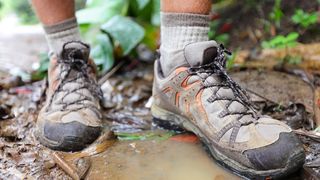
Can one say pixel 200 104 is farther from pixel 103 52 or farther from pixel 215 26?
pixel 215 26

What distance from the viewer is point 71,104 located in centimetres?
130

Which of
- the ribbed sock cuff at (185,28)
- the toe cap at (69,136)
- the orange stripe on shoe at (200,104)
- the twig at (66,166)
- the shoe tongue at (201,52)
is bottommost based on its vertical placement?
the twig at (66,166)

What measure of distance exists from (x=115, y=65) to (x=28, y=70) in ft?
1.70

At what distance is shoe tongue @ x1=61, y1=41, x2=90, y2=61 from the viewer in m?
1.40

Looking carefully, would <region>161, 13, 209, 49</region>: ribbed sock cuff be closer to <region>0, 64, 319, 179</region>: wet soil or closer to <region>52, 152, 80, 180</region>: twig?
<region>0, 64, 319, 179</region>: wet soil

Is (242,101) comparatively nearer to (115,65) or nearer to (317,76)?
(317,76)

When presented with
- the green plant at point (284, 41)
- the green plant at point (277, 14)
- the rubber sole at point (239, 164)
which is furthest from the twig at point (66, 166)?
the green plant at point (277, 14)

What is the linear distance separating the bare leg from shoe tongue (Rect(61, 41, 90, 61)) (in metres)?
0.10

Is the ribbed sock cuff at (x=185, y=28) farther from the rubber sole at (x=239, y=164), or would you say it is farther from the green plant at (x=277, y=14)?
the green plant at (x=277, y=14)

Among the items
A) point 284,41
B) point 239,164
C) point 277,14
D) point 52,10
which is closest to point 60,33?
point 52,10

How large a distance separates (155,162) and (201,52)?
0.32m

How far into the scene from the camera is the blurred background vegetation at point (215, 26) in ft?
6.63

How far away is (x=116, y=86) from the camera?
1.94 meters

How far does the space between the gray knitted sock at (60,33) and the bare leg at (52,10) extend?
0.06ft
